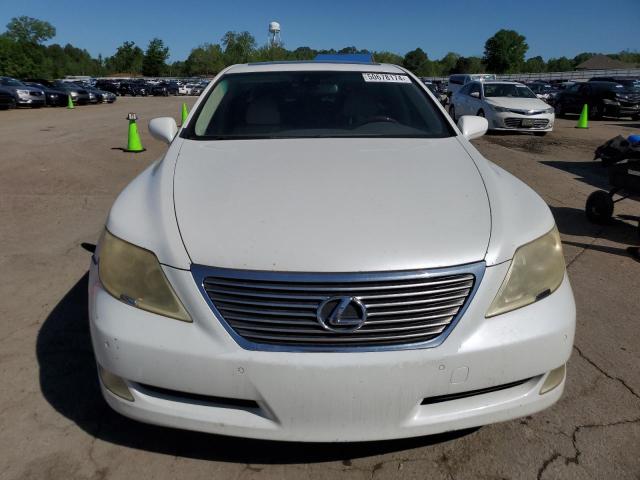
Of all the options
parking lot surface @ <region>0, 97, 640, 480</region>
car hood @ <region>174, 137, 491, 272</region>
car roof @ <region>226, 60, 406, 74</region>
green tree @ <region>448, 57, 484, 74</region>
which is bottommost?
parking lot surface @ <region>0, 97, 640, 480</region>

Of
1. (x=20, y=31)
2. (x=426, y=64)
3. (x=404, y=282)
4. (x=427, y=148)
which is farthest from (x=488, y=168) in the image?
(x=426, y=64)

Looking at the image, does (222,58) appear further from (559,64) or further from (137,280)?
(137,280)

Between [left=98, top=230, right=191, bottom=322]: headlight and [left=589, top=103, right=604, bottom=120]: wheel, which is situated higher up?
[left=98, top=230, right=191, bottom=322]: headlight

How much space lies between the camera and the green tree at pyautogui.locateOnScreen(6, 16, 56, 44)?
91.4 meters

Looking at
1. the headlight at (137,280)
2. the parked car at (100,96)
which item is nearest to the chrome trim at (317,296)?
the headlight at (137,280)

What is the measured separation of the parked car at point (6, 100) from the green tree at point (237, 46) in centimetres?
6558

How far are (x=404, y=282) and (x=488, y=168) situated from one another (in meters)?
1.07

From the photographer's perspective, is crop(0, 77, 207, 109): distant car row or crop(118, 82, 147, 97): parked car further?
crop(118, 82, 147, 97): parked car

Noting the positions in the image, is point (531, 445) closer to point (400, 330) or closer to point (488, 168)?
point (400, 330)

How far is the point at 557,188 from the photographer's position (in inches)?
305

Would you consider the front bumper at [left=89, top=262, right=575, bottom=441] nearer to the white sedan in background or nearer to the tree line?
the white sedan in background

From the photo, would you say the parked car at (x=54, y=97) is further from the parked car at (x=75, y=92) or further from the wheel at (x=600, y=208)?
the wheel at (x=600, y=208)

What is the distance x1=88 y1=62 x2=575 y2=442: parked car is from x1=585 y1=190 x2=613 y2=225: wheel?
3.88 metres

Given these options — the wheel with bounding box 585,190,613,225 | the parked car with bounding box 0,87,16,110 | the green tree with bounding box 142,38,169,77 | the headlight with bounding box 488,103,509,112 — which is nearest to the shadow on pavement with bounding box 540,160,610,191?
the wheel with bounding box 585,190,613,225
